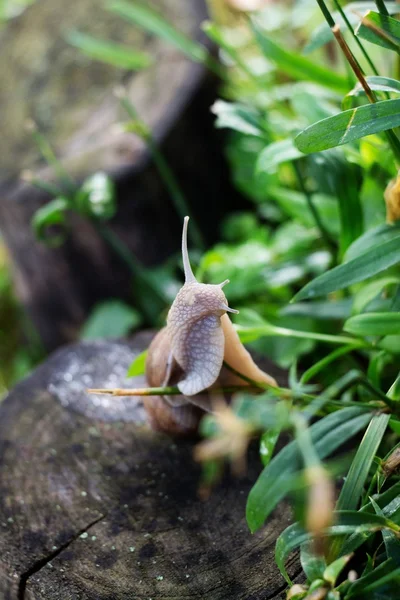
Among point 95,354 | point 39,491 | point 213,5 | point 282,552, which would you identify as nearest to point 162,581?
point 282,552

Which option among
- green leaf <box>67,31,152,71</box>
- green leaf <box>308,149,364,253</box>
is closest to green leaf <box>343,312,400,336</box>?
green leaf <box>308,149,364,253</box>

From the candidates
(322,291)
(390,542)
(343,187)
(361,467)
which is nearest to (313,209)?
(343,187)

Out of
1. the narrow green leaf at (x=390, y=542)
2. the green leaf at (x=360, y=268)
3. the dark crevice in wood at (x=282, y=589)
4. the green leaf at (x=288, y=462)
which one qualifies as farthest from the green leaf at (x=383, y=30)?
the dark crevice in wood at (x=282, y=589)

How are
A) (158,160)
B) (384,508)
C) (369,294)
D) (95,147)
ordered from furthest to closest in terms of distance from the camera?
(95,147) → (158,160) → (369,294) → (384,508)

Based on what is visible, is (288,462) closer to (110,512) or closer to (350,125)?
(110,512)

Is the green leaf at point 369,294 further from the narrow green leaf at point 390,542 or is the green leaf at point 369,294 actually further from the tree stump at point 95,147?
the tree stump at point 95,147

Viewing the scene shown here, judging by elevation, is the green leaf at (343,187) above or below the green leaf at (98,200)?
below
